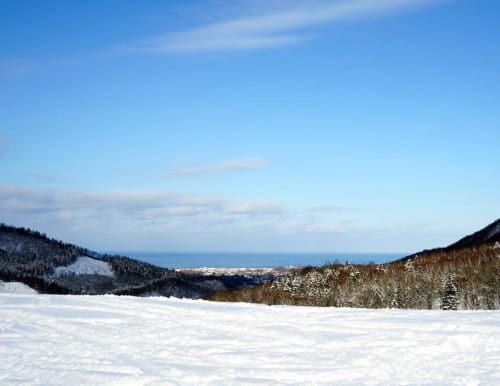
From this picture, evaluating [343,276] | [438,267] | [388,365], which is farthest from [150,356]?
[343,276]

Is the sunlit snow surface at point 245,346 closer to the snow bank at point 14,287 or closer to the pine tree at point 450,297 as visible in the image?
the pine tree at point 450,297

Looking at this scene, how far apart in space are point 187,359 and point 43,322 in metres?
5.98

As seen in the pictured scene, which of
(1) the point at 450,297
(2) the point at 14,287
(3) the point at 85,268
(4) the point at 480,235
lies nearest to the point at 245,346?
(1) the point at 450,297

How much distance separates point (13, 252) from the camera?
18738 cm

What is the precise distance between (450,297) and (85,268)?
17132 centimetres

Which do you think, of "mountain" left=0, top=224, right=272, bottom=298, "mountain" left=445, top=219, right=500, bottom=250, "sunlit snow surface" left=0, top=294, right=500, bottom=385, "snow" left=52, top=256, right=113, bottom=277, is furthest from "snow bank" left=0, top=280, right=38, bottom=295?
"sunlit snow surface" left=0, top=294, right=500, bottom=385

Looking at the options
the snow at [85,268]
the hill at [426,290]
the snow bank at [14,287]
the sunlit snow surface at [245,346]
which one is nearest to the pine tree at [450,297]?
the hill at [426,290]

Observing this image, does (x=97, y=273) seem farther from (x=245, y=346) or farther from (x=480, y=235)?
(x=245, y=346)

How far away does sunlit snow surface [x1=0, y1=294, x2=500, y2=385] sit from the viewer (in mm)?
9413

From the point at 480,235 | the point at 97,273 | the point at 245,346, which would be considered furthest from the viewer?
the point at 97,273

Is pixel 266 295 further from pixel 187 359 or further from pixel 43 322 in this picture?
pixel 187 359

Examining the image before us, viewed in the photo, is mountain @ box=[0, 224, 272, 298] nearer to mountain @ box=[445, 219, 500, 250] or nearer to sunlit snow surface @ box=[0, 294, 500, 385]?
mountain @ box=[445, 219, 500, 250]

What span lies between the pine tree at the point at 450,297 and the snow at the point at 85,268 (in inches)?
6468

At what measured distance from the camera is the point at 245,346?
11.6 metres
